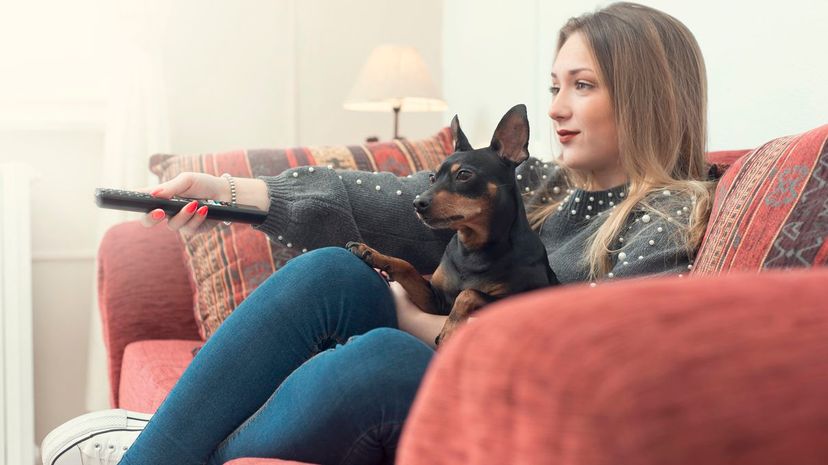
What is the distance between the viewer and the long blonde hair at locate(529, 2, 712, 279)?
4.80 ft

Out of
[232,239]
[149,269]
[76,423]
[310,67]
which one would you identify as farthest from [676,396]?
[310,67]

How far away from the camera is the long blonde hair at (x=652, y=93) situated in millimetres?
1464

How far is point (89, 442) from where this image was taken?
46.9 inches

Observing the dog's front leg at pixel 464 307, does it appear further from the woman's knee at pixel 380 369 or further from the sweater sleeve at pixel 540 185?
the sweater sleeve at pixel 540 185

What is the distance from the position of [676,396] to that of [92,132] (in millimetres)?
2924

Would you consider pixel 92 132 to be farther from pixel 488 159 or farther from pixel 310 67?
pixel 488 159

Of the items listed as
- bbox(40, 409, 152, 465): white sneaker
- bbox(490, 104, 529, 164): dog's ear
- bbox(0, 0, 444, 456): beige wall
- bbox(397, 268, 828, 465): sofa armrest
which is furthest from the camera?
bbox(0, 0, 444, 456): beige wall

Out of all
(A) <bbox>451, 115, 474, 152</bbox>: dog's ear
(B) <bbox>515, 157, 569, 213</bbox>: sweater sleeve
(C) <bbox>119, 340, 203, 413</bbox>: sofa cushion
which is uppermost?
(A) <bbox>451, 115, 474, 152</bbox>: dog's ear

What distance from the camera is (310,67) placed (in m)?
3.43

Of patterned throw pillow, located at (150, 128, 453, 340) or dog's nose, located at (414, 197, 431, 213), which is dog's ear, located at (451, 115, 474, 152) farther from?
patterned throw pillow, located at (150, 128, 453, 340)

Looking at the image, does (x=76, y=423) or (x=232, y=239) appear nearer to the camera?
(x=76, y=423)

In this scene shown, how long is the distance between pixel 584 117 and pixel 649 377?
113cm

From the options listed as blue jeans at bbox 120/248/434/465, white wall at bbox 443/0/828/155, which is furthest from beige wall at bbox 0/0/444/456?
blue jeans at bbox 120/248/434/465

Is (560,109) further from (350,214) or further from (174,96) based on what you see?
(174,96)
